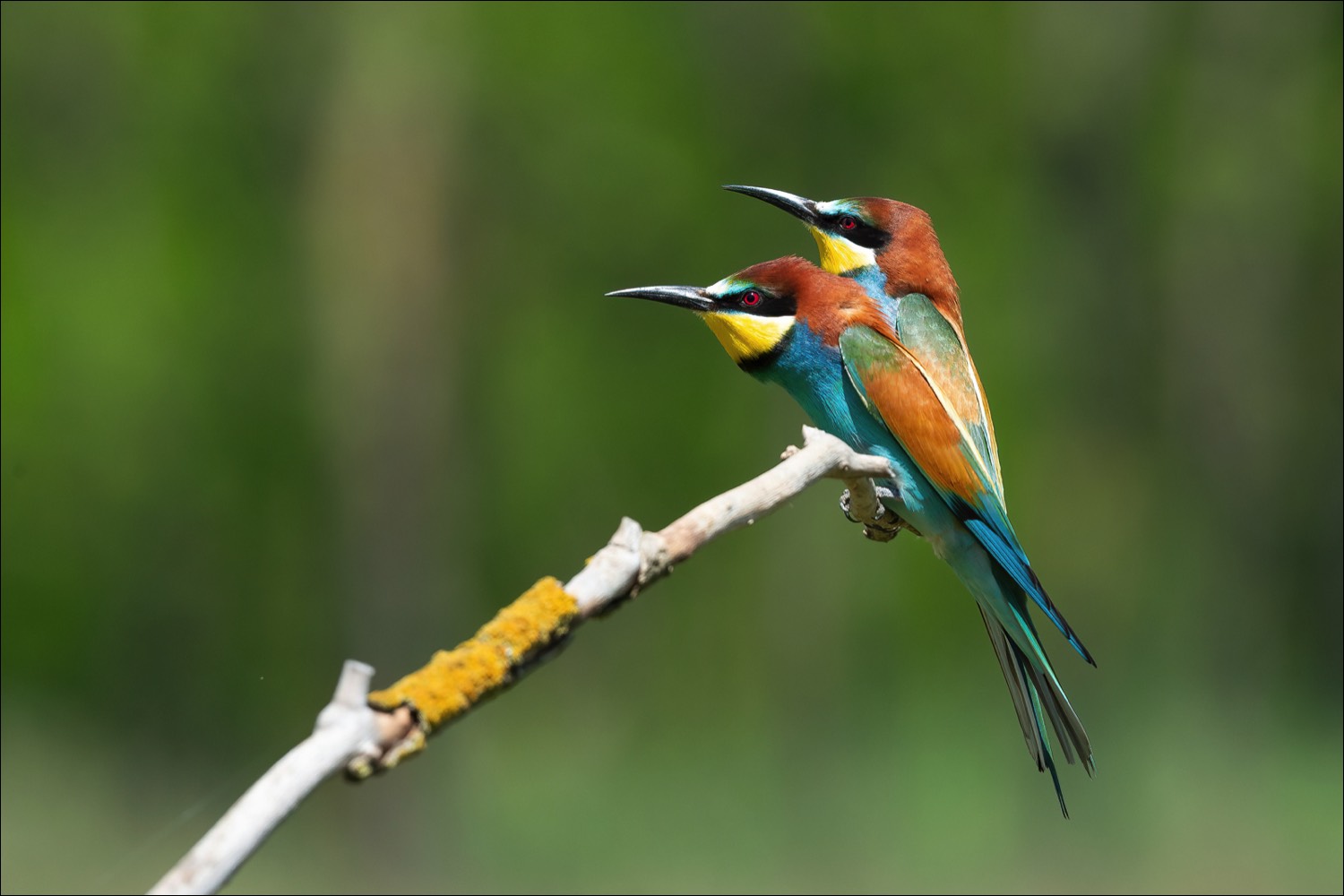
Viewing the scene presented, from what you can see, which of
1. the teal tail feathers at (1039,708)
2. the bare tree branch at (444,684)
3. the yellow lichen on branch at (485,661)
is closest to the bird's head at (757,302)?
the teal tail feathers at (1039,708)

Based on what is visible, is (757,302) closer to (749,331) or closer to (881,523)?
(749,331)

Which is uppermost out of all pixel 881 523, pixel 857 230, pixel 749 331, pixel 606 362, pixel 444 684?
pixel 606 362

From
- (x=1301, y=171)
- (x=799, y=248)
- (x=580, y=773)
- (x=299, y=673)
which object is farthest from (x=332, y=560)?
(x=1301, y=171)

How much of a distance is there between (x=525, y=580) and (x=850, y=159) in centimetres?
307

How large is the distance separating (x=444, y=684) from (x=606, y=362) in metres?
8.24

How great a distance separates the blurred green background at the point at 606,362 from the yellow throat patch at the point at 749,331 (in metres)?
5.16

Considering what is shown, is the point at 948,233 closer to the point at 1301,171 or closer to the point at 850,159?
the point at 850,159

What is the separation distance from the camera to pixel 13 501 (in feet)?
29.1

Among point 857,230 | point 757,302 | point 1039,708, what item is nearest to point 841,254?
point 857,230

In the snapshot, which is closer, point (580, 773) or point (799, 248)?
point (580, 773)

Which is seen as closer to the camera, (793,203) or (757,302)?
(757,302)

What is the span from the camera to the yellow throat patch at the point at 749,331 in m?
2.40

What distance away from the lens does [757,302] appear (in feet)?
7.91

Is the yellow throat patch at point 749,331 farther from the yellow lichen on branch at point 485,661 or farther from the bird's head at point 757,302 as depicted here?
the yellow lichen on branch at point 485,661
